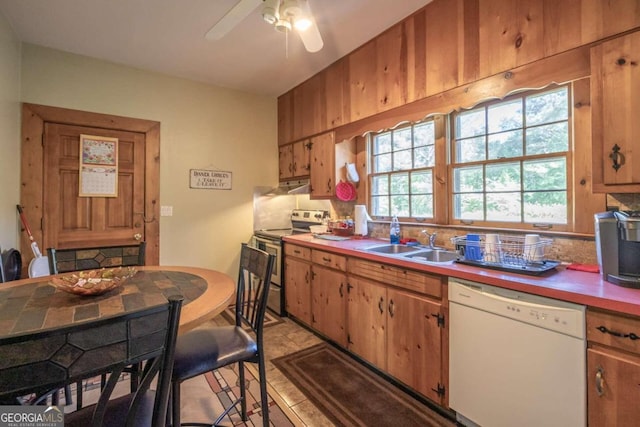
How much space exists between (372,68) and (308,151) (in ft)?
3.94

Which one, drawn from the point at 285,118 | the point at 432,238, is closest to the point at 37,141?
the point at 285,118

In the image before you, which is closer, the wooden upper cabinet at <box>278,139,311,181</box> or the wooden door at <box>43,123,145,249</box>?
the wooden door at <box>43,123,145,249</box>

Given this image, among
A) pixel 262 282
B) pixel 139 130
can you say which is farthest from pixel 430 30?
pixel 139 130

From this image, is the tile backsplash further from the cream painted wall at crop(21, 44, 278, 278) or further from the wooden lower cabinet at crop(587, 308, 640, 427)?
the cream painted wall at crop(21, 44, 278, 278)

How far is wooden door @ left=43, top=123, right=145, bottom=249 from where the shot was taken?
2.85 meters

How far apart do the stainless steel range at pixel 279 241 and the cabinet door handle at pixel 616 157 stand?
8.30 feet

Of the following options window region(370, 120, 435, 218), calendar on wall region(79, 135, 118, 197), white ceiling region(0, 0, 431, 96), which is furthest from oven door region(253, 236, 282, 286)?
white ceiling region(0, 0, 431, 96)

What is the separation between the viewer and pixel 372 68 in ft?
8.66

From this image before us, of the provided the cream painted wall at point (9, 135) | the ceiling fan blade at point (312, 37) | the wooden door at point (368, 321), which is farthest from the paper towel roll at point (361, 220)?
the cream painted wall at point (9, 135)

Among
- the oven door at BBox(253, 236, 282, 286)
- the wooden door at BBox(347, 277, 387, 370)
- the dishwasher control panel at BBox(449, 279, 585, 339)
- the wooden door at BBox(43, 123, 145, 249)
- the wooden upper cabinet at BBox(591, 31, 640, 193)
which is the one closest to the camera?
the dishwasher control panel at BBox(449, 279, 585, 339)

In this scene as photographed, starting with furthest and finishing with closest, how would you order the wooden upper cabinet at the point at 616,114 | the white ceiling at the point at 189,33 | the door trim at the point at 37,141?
the door trim at the point at 37,141 < the white ceiling at the point at 189,33 < the wooden upper cabinet at the point at 616,114

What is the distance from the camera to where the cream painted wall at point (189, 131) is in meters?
2.87

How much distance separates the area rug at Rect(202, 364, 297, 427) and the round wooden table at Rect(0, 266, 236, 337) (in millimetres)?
820

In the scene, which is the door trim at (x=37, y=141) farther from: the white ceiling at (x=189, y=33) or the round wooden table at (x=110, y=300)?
the round wooden table at (x=110, y=300)
